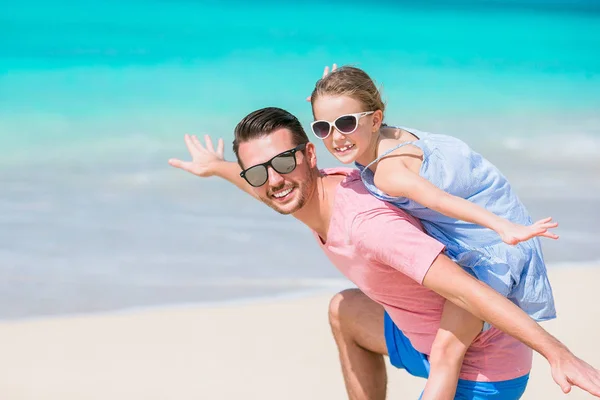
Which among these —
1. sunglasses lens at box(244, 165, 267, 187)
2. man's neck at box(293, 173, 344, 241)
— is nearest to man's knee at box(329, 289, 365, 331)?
man's neck at box(293, 173, 344, 241)

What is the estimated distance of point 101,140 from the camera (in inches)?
382

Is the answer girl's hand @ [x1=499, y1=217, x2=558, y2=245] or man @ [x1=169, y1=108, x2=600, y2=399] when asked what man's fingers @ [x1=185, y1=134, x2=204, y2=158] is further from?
→ girl's hand @ [x1=499, y1=217, x2=558, y2=245]

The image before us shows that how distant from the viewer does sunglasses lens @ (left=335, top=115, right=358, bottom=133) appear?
3152 millimetres

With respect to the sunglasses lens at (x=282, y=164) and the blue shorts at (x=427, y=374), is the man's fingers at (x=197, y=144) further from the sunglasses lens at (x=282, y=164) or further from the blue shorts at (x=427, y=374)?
the blue shorts at (x=427, y=374)

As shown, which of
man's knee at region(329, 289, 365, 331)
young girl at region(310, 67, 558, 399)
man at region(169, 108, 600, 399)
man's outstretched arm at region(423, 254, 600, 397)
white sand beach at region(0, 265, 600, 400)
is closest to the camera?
man's outstretched arm at region(423, 254, 600, 397)

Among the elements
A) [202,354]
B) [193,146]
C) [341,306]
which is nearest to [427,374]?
[341,306]

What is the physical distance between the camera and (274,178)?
10.3 feet

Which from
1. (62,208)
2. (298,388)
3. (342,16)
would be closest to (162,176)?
(62,208)

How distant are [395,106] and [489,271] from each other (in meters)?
8.22

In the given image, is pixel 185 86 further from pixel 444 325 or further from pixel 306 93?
pixel 444 325

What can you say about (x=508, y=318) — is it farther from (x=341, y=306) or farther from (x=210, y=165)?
(x=210, y=165)

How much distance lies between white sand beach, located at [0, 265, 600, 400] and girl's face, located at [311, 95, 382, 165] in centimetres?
160

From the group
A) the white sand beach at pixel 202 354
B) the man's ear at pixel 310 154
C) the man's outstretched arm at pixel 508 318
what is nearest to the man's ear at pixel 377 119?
the man's ear at pixel 310 154

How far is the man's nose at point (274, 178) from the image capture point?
10.3 feet
